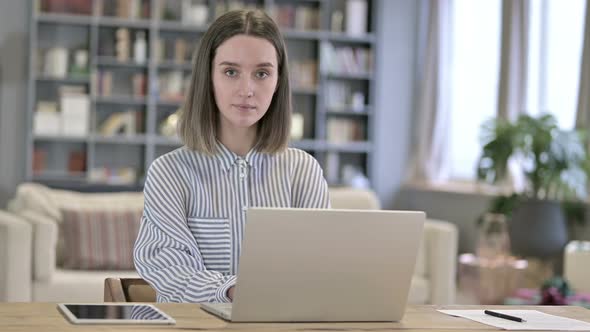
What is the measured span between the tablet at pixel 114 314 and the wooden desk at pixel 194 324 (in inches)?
0.6

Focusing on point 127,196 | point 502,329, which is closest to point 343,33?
point 127,196

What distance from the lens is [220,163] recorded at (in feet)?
7.06

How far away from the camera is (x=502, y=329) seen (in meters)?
1.66

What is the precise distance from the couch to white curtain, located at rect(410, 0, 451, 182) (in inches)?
113

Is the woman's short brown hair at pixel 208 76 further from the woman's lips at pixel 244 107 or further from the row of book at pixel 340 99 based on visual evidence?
the row of book at pixel 340 99

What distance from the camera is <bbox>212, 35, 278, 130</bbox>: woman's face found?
2055mm

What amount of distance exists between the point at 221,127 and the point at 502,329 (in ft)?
2.64

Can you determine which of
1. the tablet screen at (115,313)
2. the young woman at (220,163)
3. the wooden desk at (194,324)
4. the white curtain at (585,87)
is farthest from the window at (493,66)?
the tablet screen at (115,313)

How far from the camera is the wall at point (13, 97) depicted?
781cm

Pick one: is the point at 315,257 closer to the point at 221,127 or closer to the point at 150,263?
the point at 150,263

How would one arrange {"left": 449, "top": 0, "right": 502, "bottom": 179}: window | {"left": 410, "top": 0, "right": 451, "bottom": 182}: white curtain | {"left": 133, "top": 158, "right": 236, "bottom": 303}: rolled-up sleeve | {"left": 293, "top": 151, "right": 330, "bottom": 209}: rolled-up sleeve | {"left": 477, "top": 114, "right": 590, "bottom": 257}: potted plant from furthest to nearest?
1. {"left": 410, "top": 0, "right": 451, "bottom": 182}: white curtain
2. {"left": 449, "top": 0, "right": 502, "bottom": 179}: window
3. {"left": 477, "top": 114, "right": 590, "bottom": 257}: potted plant
4. {"left": 293, "top": 151, "right": 330, "bottom": 209}: rolled-up sleeve
5. {"left": 133, "top": 158, "right": 236, "bottom": 303}: rolled-up sleeve

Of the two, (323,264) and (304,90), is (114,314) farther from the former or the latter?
(304,90)

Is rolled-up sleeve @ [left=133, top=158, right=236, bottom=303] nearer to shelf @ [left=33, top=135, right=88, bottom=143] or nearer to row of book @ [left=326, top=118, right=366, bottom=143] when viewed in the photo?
shelf @ [left=33, top=135, right=88, bottom=143]

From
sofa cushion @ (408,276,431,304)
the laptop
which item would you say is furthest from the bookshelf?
the laptop
